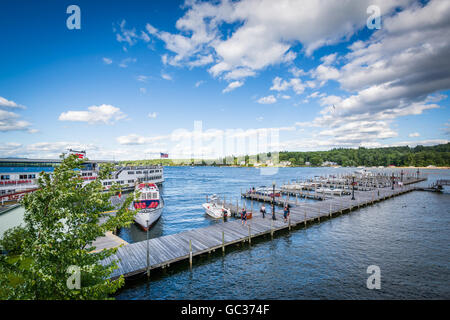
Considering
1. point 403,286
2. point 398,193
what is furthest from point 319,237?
point 398,193

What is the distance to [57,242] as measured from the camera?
7379 mm

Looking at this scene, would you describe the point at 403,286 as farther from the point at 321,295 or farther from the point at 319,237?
the point at 319,237

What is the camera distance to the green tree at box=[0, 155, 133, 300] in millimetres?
6805

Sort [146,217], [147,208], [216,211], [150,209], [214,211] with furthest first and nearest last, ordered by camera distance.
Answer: [214,211], [216,211], [147,208], [150,209], [146,217]

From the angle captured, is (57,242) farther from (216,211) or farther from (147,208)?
(216,211)

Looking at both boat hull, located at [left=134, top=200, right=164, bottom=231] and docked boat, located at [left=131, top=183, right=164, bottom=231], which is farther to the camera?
docked boat, located at [left=131, top=183, right=164, bottom=231]

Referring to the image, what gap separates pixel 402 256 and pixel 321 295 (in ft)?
40.9
